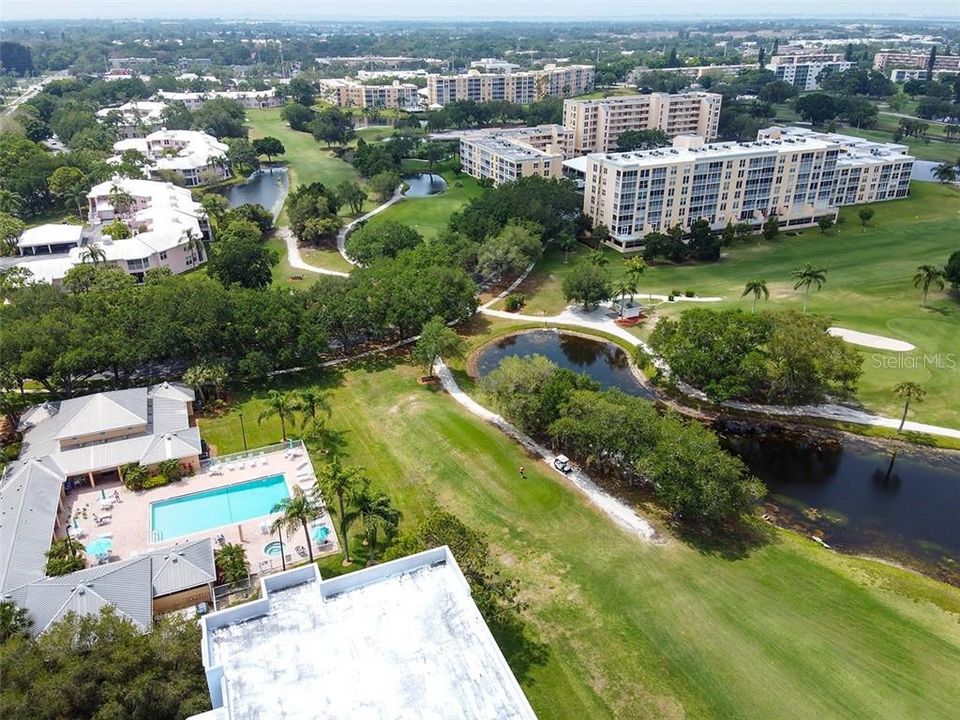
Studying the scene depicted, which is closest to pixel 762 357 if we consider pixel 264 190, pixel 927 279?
pixel 927 279

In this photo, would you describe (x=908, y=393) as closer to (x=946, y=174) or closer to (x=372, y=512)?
(x=372, y=512)

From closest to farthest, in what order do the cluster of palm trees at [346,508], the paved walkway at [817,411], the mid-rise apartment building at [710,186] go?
the cluster of palm trees at [346,508], the paved walkway at [817,411], the mid-rise apartment building at [710,186]

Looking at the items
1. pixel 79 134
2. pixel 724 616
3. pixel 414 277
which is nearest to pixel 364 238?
pixel 414 277

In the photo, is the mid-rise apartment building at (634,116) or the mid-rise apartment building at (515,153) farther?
the mid-rise apartment building at (634,116)

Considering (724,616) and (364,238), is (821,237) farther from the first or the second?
(724,616)

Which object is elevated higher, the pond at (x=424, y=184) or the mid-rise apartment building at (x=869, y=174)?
the mid-rise apartment building at (x=869, y=174)

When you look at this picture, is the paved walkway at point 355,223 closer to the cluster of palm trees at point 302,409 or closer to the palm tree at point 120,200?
the palm tree at point 120,200

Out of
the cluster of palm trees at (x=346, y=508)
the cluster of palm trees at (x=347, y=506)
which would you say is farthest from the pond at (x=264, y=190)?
the cluster of palm trees at (x=347, y=506)

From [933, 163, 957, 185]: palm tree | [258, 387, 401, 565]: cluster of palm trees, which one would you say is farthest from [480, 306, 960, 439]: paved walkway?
[933, 163, 957, 185]: palm tree
